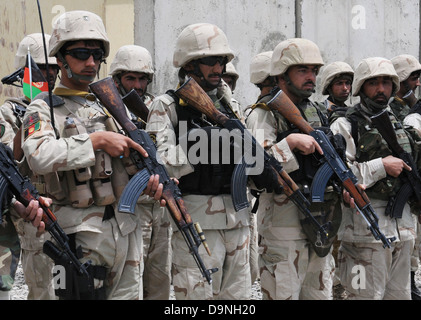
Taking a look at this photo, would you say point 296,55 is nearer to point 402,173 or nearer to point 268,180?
point 268,180

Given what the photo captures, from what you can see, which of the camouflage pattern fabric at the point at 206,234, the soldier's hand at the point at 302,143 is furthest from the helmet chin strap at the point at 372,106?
the camouflage pattern fabric at the point at 206,234

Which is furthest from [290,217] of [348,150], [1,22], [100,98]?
[1,22]

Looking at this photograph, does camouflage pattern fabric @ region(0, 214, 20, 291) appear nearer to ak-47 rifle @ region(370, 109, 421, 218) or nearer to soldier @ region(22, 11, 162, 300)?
soldier @ region(22, 11, 162, 300)

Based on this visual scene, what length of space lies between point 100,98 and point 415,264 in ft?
12.5

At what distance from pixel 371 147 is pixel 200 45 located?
1.43 metres

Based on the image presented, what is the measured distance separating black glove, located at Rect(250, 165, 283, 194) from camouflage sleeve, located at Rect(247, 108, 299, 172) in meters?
0.11

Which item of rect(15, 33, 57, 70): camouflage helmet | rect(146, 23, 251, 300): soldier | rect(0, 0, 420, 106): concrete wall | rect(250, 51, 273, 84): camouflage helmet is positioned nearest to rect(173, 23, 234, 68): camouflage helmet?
rect(146, 23, 251, 300): soldier

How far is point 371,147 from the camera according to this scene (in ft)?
15.4

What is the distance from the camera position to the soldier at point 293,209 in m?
4.20

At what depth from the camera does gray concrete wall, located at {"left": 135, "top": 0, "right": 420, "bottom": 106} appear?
29.6ft

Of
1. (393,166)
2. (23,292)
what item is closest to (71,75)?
(393,166)

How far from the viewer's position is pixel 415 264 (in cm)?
629

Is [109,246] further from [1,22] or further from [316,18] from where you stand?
[316,18]

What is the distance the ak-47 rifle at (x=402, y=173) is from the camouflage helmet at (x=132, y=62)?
6.48 ft
